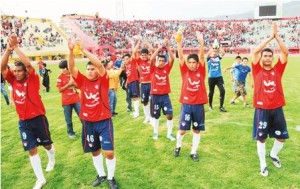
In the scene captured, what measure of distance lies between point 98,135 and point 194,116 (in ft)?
7.63

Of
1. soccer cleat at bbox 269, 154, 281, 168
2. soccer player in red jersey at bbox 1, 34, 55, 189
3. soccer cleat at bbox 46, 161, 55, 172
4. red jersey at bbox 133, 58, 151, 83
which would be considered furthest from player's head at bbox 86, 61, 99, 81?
red jersey at bbox 133, 58, 151, 83

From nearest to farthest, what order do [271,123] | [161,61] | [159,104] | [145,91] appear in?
[271,123]
[161,61]
[159,104]
[145,91]

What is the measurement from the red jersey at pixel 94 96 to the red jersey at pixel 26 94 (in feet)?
3.32

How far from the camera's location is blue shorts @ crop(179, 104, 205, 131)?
702cm

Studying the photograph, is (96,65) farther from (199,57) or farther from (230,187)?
(230,187)

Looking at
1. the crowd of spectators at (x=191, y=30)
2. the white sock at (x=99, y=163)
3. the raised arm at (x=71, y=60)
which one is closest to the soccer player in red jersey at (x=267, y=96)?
the white sock at (x=99, y=163)

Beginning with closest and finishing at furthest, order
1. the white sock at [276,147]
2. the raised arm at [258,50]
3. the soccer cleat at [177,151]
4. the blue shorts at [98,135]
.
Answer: the blue shorts at [98,135] < the raised arm at [258,50] < the white sock at [276,147] < the soccer cleat at [177,151]

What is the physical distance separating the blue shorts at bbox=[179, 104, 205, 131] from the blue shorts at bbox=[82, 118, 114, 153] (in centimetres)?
197

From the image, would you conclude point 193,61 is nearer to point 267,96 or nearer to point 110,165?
point 267,96

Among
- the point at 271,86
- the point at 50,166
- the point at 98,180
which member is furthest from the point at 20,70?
the point at 271,86

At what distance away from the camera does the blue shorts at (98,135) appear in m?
5.75

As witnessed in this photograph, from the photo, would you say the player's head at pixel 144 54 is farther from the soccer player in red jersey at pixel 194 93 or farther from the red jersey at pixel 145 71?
the soccer player in red jersey at pixel 194 93

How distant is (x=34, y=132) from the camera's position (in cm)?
621

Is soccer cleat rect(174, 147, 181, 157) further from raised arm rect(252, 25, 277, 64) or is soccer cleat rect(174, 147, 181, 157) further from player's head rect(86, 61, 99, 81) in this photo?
player's head rect(86, 61, 99, 81)
